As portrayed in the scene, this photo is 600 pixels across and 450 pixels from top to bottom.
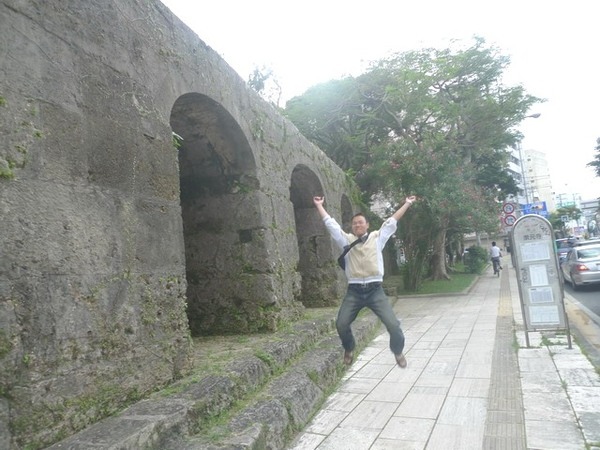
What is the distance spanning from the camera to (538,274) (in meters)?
6.64

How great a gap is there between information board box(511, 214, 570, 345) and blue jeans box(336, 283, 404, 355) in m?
2.96

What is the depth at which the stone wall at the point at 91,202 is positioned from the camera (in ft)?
8.41

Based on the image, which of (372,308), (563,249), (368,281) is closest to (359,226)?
(368,281)

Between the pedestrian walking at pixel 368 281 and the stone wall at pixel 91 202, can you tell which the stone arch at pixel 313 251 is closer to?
the stone wall at pixel 91 202

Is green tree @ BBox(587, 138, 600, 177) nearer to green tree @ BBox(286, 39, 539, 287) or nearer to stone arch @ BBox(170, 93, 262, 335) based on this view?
green tree @ BBox(286, 39, 539, 287)

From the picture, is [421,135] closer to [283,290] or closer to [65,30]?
[283,290]

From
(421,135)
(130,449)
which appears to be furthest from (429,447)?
(421,135)

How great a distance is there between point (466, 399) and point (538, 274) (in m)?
3.14

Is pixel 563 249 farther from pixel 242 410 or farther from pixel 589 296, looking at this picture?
pixel 242 410

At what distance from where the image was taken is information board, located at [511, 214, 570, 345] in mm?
6531

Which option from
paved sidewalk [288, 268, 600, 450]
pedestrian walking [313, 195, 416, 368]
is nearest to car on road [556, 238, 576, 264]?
paved sidewalk [288, 268, 600, 450]

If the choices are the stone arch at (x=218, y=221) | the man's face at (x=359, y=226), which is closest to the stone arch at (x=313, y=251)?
the stone arch at (x=218, y=221)

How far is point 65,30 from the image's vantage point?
3117 millimetres

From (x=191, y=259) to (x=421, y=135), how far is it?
14.1 m
